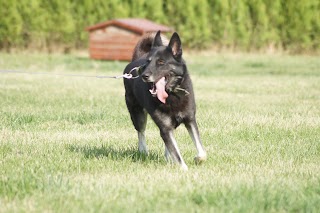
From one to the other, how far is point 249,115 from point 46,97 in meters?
4.64

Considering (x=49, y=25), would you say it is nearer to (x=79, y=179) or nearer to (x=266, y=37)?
(x=266, y=37)

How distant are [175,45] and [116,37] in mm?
20814

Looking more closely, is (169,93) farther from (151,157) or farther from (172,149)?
(151,157)

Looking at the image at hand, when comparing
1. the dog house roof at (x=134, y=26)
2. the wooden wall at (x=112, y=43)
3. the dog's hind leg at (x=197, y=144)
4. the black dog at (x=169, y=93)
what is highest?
the black dog at (x=169, y=93)

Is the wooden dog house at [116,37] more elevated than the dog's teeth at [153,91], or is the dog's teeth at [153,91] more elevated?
the dog's teeth at [153,91]

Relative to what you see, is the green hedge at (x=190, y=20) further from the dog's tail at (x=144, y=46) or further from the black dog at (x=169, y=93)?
the black dog at (x=169, y=93)

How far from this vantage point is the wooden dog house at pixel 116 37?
83.6ft

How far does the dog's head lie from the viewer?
17.8ft

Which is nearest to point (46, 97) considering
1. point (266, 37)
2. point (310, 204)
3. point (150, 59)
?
point (150, 59)

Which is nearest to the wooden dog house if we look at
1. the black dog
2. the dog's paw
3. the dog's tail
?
the dog's tail

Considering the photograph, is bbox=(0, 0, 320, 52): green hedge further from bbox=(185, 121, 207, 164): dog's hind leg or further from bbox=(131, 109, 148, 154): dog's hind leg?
bbox=(185, 121, 207, 164): dog's hind leg

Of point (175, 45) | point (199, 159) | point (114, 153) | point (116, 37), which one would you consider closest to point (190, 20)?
point (116, 37)

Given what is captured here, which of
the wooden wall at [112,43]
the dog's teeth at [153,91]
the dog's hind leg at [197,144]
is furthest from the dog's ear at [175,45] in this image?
the wooden wall at [112,43]

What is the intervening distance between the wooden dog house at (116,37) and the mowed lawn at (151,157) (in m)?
12.9
